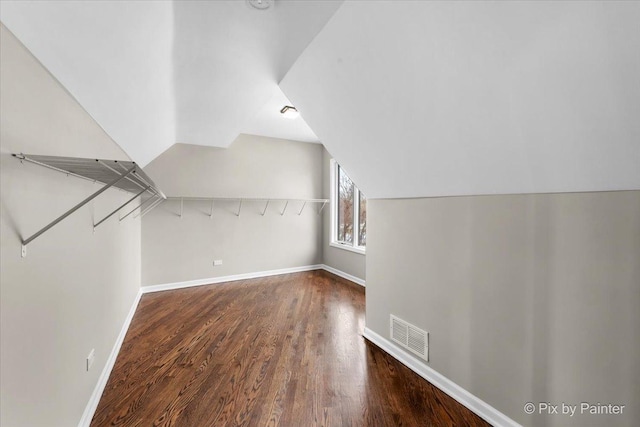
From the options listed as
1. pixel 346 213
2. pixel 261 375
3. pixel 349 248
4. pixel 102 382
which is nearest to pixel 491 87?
pixel 261 375

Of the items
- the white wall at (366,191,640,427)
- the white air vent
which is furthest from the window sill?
the white wall at (366,191,640,427)

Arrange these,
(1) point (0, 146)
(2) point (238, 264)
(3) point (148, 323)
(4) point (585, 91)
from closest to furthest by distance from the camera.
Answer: (1) point (0, 146) < (4) point (585, 91) < (3) point (148, 323) < (2) point (238, 264)

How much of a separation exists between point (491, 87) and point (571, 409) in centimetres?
156

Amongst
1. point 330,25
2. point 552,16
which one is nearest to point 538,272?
point 552,16

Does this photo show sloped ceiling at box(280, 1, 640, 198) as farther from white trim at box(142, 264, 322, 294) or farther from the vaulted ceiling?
white trim at box(142, 264, 322, 294)

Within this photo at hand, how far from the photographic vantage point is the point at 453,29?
1.10m

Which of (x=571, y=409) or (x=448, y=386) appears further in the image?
(x=448, y=386)

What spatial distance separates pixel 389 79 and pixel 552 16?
0.69 metres

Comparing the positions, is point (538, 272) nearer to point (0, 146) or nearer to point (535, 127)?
point (535, 127)

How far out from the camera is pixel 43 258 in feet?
3.67

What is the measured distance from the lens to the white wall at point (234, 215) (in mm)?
4105

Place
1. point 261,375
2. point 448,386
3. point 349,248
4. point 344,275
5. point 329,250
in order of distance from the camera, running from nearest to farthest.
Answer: point 448,386
point 261,375
point 349,248
point 344,275
point 329,250

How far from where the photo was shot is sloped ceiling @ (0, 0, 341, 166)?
39.0 inches

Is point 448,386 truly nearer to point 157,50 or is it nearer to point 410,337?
point 410,337
